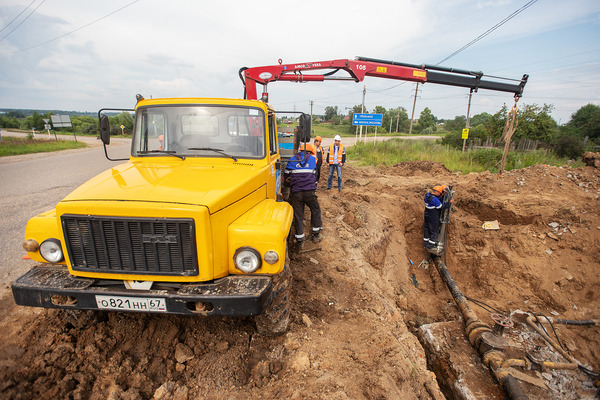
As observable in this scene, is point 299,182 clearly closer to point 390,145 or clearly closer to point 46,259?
point 46,259

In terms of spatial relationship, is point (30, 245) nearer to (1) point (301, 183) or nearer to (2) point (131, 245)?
(2) point (131, 245)

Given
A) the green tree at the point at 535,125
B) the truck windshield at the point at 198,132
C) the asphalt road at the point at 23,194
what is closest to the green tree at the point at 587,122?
the green tree at the point at 535,125

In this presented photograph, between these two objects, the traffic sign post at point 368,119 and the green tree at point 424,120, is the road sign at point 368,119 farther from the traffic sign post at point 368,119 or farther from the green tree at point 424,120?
the green tree at point 424,120

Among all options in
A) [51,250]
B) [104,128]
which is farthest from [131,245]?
[104,128]

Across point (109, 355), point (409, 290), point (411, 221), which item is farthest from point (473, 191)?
point (109, 355)

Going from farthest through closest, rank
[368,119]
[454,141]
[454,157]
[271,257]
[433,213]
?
[454,141] → [368,119] → [454,157] → [433,213] → [271,257]

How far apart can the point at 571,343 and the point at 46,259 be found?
6851mm

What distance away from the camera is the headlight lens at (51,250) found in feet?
9.61

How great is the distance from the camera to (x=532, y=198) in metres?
7.80

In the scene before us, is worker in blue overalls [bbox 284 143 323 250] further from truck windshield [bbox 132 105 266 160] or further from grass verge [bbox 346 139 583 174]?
grass verge [bbox 346 139 583 174]

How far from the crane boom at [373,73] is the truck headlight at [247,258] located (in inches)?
215

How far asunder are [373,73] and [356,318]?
599cm

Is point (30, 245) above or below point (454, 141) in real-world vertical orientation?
above

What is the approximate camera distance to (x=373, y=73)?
24.5 ft
